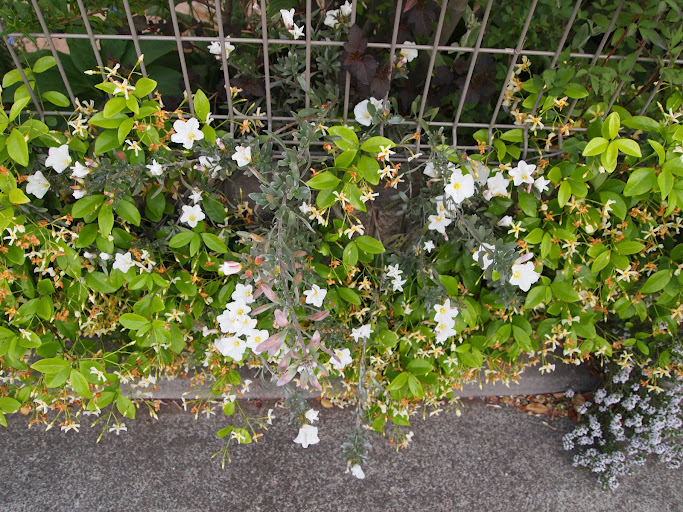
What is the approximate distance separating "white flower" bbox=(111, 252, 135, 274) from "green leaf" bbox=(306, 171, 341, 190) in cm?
72

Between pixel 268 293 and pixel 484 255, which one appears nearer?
pixel 268 293

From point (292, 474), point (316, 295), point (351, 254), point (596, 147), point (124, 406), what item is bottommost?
point (292, 474)

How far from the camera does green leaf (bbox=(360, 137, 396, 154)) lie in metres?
1.64

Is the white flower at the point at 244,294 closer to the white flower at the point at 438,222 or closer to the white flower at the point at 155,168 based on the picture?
the white flower at the point at 155,168

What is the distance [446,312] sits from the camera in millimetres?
1924

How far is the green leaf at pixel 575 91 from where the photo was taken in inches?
70.4

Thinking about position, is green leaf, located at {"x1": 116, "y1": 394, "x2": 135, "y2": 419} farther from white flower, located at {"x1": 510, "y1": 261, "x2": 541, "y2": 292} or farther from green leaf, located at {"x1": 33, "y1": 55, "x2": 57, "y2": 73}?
white flower, located at {"x1": 510, "y1": 261, "x2": 541, "y2": 292}

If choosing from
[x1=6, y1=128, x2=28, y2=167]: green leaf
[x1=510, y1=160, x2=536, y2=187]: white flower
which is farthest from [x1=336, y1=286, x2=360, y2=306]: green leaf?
[x1=6, y1=128, x2=28, y2=167]: green leaf

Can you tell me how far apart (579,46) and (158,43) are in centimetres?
155

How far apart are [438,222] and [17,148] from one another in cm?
140

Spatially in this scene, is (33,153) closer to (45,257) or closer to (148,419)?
(45,257)

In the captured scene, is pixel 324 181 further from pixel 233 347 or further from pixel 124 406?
pixel 124 406

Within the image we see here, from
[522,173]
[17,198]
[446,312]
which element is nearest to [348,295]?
[446,312]

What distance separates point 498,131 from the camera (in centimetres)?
200
